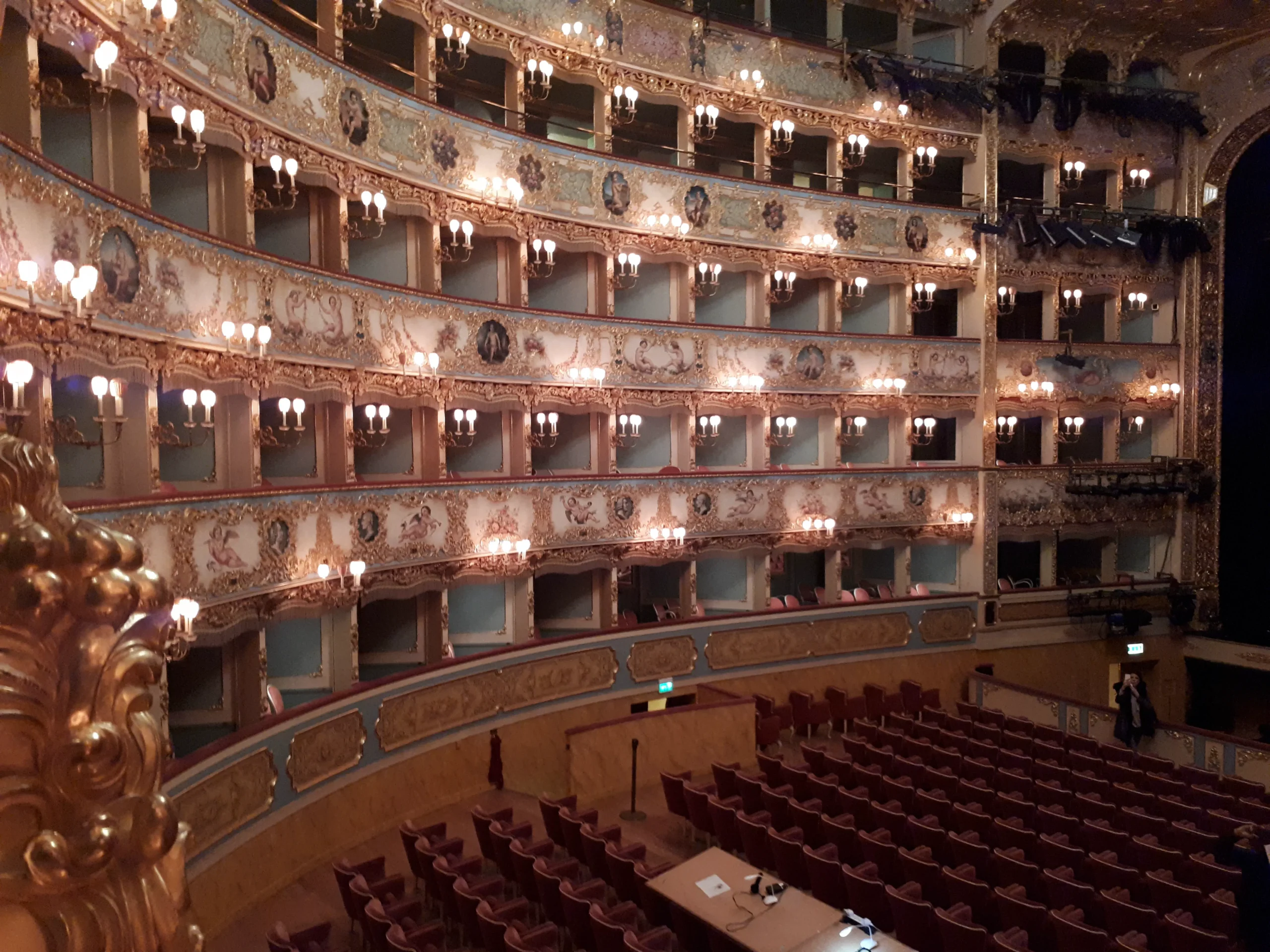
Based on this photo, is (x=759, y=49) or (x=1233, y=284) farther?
(x=1233, y=284)

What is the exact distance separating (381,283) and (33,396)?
19.2 ft

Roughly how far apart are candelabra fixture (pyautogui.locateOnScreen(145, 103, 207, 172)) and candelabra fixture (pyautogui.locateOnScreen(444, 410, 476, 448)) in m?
5.30

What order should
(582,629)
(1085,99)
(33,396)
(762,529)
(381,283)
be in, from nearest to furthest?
(33,396) → (381,283) → (582,629) → (762,529) → (1085,99)

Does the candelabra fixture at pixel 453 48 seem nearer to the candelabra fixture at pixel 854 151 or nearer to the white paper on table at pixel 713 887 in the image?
the candelabra fixture at pixel 854 151

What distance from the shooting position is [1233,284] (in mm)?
22250

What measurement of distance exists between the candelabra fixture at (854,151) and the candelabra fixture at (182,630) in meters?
15.8

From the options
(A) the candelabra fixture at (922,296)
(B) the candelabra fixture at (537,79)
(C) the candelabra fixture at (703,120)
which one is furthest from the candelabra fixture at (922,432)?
(B) the candelabra fixture at (537,79)

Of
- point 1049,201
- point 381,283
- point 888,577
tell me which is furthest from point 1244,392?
point 381,283

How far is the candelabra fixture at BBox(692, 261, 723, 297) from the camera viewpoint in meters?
18.2

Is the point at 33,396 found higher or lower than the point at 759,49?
lower

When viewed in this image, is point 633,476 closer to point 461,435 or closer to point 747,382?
point 461,435

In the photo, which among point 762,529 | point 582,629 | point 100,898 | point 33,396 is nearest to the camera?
point 100,898

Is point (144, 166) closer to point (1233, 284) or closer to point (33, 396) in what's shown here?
point (33, 396)

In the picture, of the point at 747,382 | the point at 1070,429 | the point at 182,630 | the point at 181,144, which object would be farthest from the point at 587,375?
the point at 1070,429
